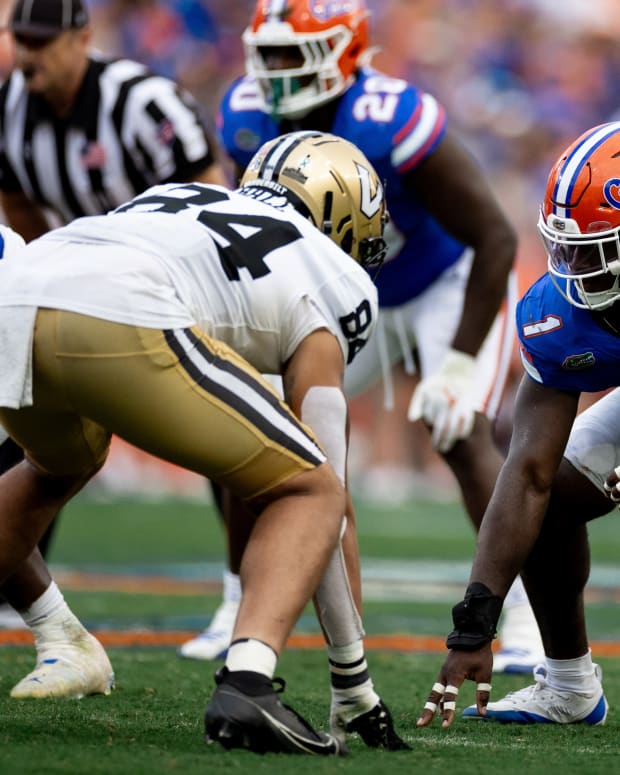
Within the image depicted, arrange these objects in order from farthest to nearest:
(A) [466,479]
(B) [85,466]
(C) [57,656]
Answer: (A) [466,479]
(C) [57,656]
(B) [85,466]

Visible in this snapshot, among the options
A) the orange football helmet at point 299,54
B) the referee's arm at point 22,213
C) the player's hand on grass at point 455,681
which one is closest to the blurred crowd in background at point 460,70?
the referee's arm at point 22,213

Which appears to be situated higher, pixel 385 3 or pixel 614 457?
pixel 614 457

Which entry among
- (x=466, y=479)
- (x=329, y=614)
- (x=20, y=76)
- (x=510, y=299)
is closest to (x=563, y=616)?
(x=329, y=614)

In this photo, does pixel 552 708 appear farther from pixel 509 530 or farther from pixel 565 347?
pixel 565 347

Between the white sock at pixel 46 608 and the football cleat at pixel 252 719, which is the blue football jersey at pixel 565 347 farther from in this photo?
the white sock at pixel 46 608

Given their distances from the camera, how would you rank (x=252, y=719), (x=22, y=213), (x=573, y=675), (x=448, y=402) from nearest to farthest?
1. (x=252, y=719)
2. (x=573, y=675)
3. (x=448, y=402)
4. (x=22, y=213)

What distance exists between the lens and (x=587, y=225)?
2.90m

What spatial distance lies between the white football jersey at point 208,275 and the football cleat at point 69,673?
1.00m

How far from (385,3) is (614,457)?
8785 millimetres

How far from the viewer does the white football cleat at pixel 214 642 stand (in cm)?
414

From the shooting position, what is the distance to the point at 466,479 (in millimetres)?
4195

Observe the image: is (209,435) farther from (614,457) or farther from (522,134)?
(522,134)

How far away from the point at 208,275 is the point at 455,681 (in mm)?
906

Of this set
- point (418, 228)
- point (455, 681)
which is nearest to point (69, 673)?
point (455, 681)
